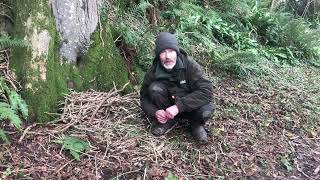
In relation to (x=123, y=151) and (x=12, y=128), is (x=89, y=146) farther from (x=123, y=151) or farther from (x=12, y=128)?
(x=12, y=128)

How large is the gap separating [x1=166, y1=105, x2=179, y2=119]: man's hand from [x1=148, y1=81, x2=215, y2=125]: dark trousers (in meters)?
0.18

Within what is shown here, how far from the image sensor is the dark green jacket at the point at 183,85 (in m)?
4.18

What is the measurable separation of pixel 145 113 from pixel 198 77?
733 mm

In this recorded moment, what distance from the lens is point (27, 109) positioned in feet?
13.1

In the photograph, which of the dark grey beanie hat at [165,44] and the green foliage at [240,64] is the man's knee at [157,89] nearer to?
the dark grey beanie hat at [165,44]

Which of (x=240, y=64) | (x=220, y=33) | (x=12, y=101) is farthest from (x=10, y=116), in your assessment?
(x=220, y=33)

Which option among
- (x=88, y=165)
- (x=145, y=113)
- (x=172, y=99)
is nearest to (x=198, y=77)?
(x=172, y=99)

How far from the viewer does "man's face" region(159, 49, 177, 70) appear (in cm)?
415

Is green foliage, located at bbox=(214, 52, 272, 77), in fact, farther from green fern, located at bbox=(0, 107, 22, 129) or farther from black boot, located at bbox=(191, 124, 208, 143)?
green fern, located at bbox=(0, 107, 22, 129)

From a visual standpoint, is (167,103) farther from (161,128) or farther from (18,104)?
(18,104)

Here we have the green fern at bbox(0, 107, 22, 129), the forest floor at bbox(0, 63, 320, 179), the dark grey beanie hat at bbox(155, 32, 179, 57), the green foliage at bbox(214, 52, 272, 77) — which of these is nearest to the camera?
the green fern at bbox(0, 107, 22, 129)

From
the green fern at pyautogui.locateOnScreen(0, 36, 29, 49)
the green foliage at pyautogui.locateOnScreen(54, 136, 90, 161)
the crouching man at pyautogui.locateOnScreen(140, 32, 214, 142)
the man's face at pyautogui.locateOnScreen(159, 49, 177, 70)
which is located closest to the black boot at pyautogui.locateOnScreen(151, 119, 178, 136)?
the crouching man at pyautogui.locateOnScreen(140, 32, 214, 142)

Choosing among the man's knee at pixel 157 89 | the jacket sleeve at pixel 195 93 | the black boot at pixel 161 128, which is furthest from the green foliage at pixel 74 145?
the jacket sleeve at pixel 195 93

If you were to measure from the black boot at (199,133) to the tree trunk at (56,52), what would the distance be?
1228 mm
